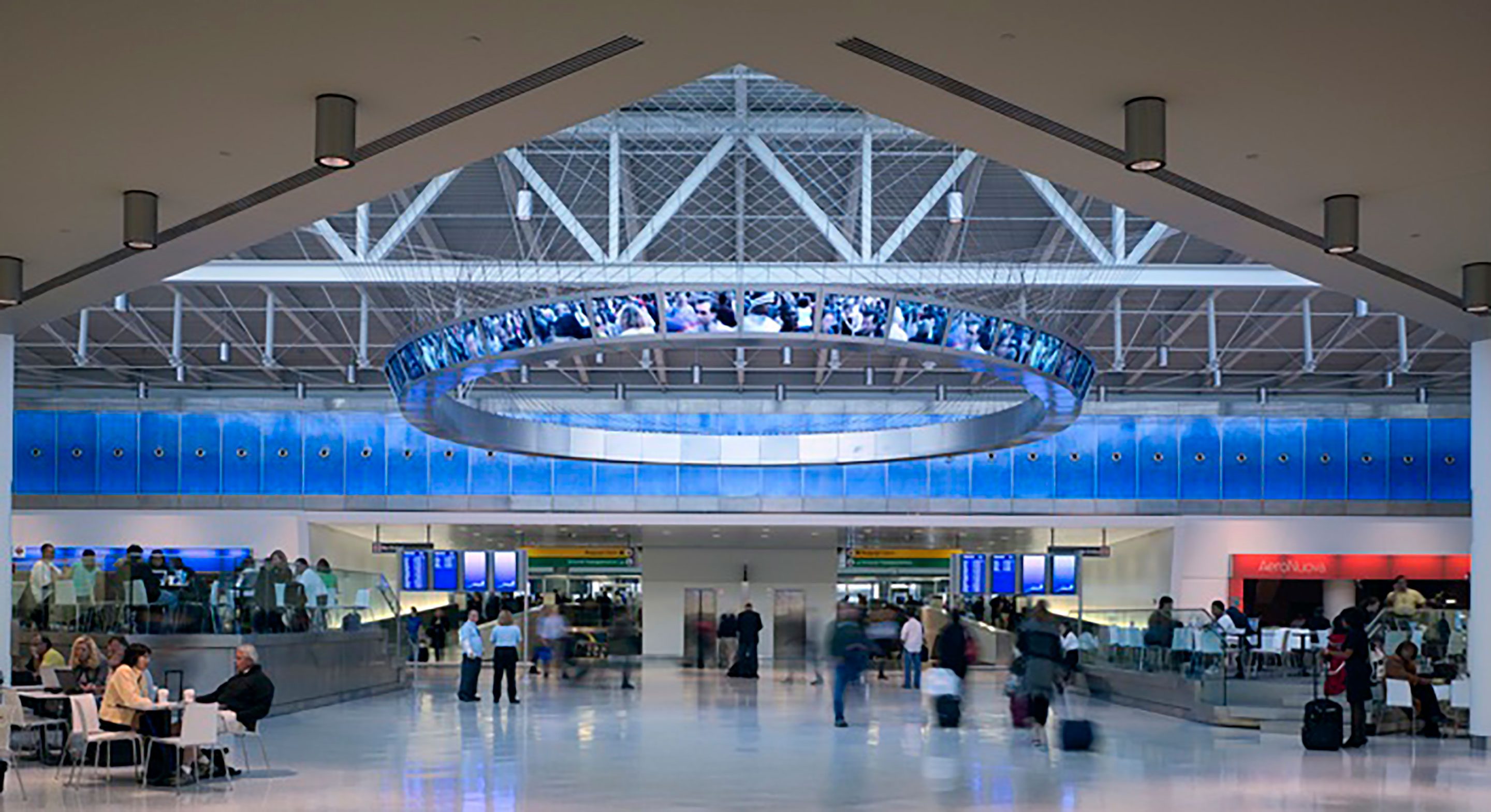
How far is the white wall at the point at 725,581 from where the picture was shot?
45.7m

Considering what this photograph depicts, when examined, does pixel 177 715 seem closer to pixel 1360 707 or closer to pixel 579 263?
pixel 579 263

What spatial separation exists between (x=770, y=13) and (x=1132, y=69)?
2.12 m

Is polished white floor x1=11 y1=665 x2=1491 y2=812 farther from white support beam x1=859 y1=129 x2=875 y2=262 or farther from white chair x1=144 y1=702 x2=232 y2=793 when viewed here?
white support beam x1=859 y1=129 x2=875 y2=262

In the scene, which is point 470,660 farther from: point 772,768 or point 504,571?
point 504,571

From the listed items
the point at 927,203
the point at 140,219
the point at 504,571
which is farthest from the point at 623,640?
the point at 140,219

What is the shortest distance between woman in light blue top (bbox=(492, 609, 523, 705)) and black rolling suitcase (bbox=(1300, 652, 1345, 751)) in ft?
39.0

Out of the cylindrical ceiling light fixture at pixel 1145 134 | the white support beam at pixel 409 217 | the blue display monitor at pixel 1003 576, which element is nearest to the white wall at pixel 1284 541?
the blue display monitor at pixel 1003 576

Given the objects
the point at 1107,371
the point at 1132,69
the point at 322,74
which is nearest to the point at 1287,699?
the point at 1107,371

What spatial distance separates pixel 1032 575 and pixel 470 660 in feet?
74.8

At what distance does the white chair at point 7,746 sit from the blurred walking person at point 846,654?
32.3 feet

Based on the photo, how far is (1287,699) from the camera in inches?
915

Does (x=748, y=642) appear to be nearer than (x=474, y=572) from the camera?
Yes

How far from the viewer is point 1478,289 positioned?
48.0ft

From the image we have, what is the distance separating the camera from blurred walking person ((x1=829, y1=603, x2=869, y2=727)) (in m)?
21.8
